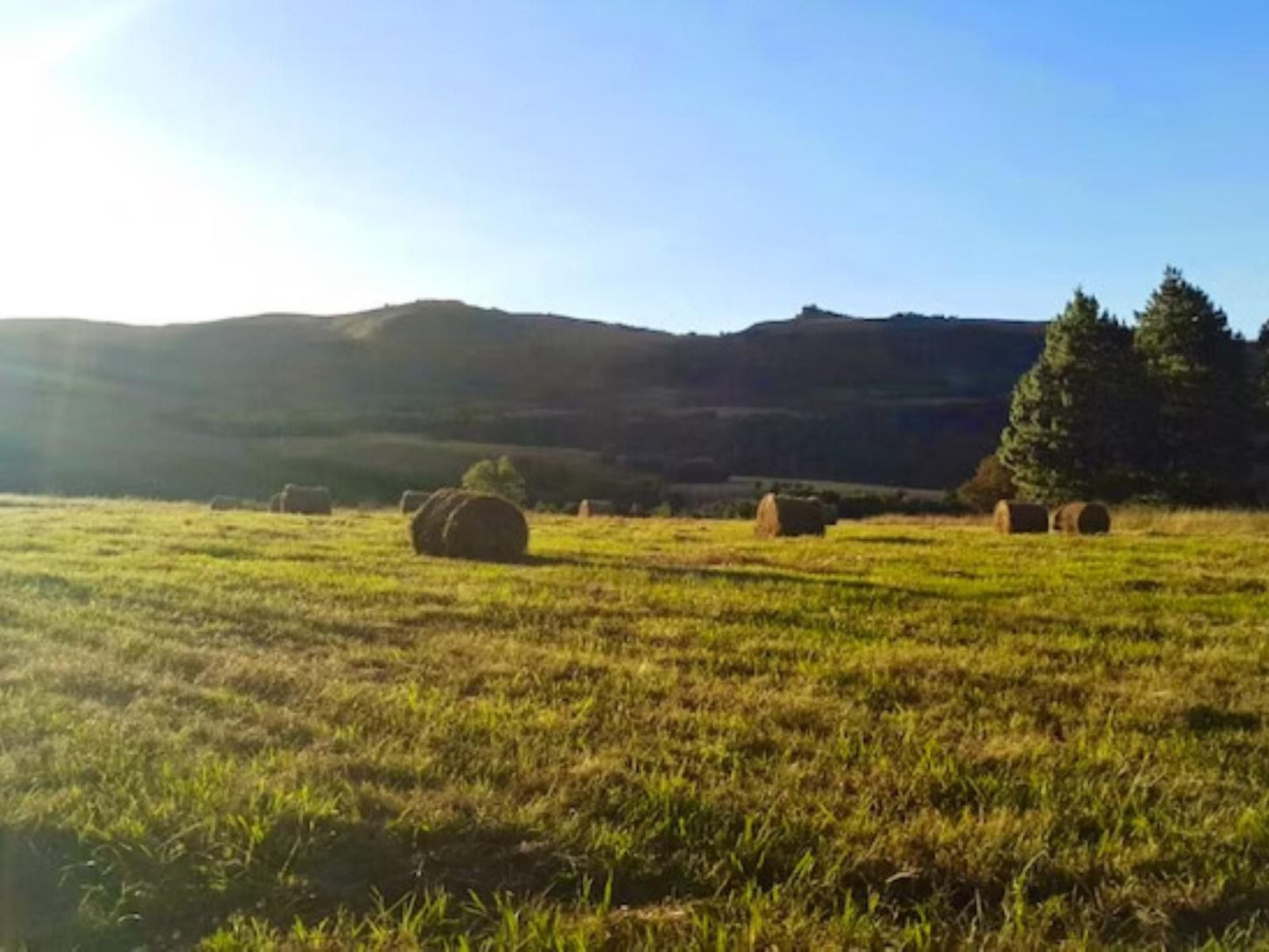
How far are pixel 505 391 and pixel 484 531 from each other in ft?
368

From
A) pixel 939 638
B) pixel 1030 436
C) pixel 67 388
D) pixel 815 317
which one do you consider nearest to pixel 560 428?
pixel 67 388

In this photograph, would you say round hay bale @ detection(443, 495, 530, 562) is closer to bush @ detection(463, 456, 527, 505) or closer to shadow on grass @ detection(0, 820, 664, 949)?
shadow on grass @ detection(0, 820, 664, 949)

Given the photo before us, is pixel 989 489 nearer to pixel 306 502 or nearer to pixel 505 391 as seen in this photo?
pixel 306 502

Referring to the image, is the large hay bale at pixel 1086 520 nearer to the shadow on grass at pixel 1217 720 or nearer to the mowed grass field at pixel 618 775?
the mowed grass field at pixel 618 775

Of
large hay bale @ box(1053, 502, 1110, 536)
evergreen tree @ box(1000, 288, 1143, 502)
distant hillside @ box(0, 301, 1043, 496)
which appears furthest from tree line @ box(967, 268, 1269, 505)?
distant hillside @ box(0, 301, 1043, 496)

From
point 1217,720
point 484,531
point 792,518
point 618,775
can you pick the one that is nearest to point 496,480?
point 792,518

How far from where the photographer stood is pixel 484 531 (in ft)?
62.6

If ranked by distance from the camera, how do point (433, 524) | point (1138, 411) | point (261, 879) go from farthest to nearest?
point (1138, 411) → point (433, 524) → point (261, 879)

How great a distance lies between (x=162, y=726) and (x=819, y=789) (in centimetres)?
361

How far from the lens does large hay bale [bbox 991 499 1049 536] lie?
98.2 ft

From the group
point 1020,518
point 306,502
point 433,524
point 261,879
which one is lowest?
point 306,502

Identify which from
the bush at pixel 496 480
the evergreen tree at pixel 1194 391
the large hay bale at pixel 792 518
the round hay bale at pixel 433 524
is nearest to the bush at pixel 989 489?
the evergreen tree at pixel 1194 391

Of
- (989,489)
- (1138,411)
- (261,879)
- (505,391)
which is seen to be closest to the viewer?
(261,879)

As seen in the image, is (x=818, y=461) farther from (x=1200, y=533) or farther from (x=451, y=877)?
(x=451, y=877)
